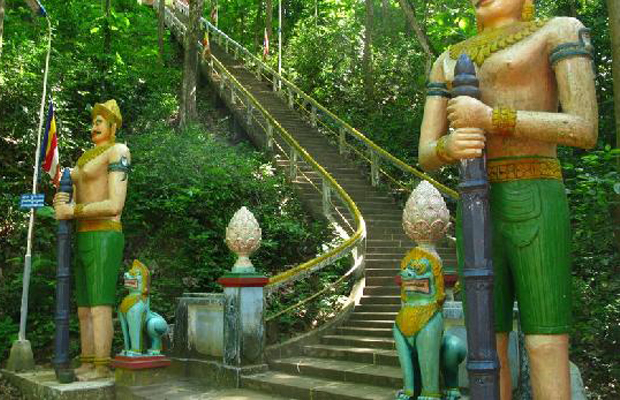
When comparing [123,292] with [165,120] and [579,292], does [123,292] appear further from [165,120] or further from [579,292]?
[165,120]

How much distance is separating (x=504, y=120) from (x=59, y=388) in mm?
4307

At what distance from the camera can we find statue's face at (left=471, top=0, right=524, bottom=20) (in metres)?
3.06

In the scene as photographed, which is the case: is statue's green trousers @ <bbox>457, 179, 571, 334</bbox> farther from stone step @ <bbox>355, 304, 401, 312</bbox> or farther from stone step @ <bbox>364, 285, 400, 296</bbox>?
stone step @ <bbox>364, 285, 400, 296</bbox>

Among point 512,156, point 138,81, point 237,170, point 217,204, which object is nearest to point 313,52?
point 138,81

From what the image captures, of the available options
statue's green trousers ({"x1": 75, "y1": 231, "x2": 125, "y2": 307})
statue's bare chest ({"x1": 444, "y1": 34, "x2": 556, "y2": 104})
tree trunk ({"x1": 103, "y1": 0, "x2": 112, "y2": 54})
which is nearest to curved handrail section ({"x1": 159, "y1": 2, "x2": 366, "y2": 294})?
statue's green trousers ({"x1": 75, "y1": 231, "x2": 125, "y2": 307})

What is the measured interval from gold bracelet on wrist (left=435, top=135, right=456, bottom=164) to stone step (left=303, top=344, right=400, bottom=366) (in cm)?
331

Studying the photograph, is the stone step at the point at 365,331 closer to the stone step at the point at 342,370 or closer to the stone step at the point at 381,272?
the stone step at the point at 342,370

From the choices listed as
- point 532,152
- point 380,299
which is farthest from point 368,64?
point 532,152

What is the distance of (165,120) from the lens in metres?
14.6

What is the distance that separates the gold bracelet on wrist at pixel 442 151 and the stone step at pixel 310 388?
2485 millimetres

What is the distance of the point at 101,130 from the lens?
225 inches

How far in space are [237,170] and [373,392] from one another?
276 inches

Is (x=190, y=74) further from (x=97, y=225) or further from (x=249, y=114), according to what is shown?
(x=97, y=225)

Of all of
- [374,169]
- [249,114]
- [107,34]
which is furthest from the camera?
[249,114]
